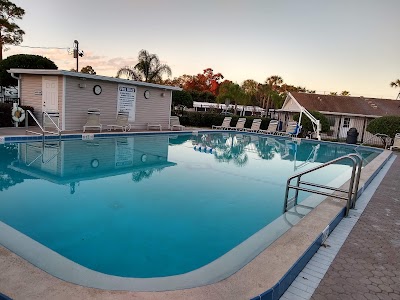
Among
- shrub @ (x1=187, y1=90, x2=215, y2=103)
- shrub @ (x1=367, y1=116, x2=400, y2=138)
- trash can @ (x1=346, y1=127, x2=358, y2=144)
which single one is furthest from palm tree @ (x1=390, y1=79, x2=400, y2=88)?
shrub @ (x1=187, y1=90, x2=215, y2=103)

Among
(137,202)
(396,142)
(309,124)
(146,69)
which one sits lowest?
(137,202)

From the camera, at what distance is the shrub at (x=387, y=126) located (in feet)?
60.7

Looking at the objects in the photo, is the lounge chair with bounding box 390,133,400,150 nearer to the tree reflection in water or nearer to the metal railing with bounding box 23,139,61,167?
the tree reflection in water

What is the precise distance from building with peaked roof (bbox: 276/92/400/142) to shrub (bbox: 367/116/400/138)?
4.01m

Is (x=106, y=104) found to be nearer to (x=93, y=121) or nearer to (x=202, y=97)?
(x=93, y=121)

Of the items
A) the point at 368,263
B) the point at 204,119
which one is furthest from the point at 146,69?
the point at 368,263

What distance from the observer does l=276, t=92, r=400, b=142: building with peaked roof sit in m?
24.4

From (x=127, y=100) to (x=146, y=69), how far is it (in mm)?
12132

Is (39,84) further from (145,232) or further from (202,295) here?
(202,295)

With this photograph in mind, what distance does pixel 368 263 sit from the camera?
3.21 meters

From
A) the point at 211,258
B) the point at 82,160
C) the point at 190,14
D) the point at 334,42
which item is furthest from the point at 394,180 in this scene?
the point at 190,14

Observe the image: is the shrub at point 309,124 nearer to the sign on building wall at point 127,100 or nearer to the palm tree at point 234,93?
the palm tree at point 234,93

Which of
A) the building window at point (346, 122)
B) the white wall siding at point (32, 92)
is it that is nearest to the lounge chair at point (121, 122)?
the white wall siding at point (32, 92)

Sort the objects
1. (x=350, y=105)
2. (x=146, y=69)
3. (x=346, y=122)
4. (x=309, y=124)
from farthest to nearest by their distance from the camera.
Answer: (x=146, y=69) < (x=350, y=105) < (x=346, y=122) < (x=309, y=124)
